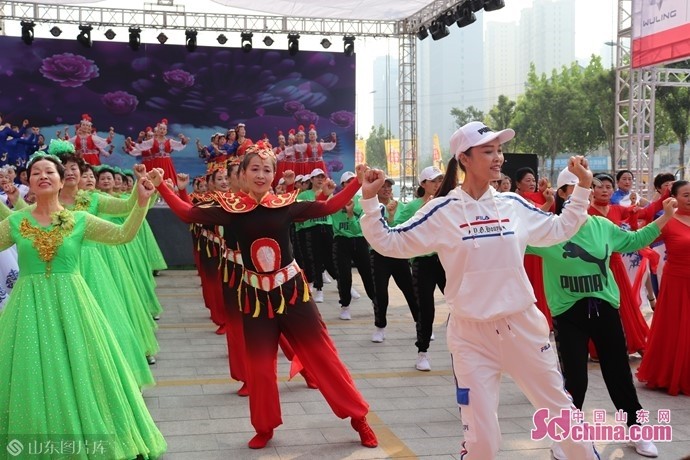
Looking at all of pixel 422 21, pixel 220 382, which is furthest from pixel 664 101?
pixel 220 382

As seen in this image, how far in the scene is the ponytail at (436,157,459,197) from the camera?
12.7 ft

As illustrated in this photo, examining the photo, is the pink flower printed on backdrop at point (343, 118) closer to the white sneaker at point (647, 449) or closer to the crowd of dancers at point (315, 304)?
the crowd of dancers at point (315, 304)

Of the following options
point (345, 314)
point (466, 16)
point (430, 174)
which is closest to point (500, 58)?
point (466, 16)

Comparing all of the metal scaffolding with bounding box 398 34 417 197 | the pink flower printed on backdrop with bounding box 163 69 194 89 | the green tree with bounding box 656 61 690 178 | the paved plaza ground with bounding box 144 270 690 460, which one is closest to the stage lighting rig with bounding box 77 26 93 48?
the pink flower printed on backdrop with bounding box 163 69 194 89

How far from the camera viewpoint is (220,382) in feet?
21.9

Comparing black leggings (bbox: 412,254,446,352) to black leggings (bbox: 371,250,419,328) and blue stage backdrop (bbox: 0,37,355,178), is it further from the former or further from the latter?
blue stage backdrop (bbox: 0,37,355,178)

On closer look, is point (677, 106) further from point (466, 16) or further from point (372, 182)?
point (372, 182)

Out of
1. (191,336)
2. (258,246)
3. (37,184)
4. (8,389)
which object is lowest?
(191,336)

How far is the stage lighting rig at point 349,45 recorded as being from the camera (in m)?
20.2

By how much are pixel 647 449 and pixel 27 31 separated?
704 inches

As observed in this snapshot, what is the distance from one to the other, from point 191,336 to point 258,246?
4453mm

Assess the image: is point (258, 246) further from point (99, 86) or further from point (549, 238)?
point (99, 86)

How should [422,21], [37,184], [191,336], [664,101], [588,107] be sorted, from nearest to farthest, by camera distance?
[37,184] < [191,336] < [422,21] < [664,101] < [588,107]

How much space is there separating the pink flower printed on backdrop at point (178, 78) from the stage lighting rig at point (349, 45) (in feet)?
13.8
